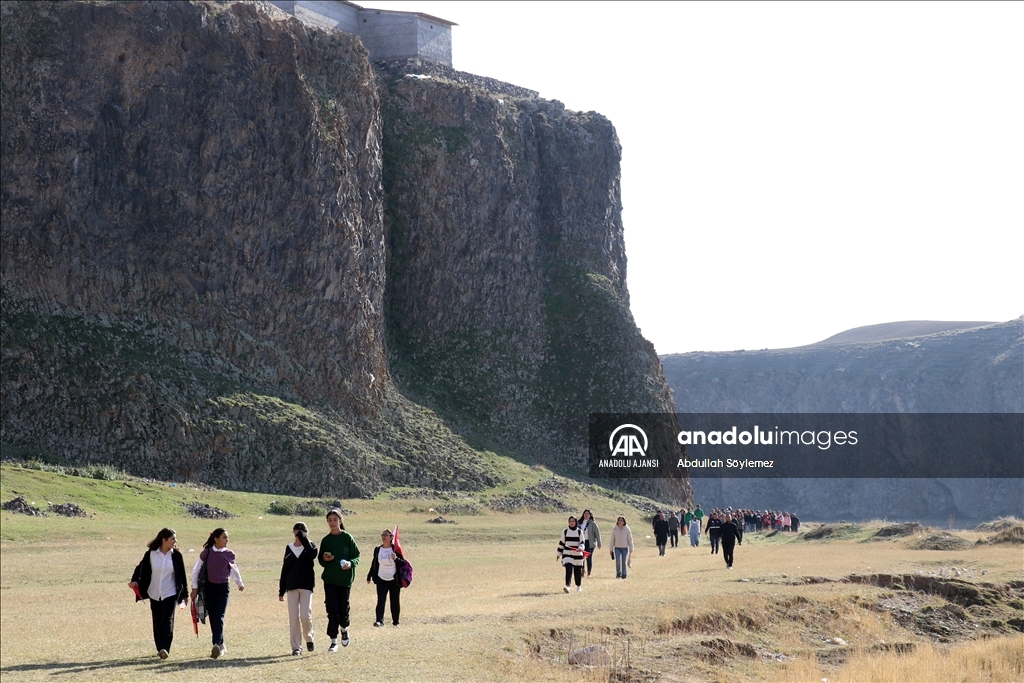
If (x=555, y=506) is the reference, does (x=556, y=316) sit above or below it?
above

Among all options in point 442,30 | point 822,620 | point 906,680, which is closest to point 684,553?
point 822,620

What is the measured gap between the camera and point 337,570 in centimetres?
1833

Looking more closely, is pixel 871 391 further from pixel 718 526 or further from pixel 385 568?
pixel 385 568

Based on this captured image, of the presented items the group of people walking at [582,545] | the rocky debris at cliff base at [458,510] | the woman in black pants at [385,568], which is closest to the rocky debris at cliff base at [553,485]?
the rocky debris at cliff base at [458,510]

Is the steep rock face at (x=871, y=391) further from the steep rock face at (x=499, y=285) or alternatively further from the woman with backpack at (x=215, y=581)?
the woman with backpack at (x=215, y=581)

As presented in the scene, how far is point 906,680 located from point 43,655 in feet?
46.8

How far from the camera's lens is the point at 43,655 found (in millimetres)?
19766

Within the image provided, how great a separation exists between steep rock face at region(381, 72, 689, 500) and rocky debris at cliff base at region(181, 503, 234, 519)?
118 feet

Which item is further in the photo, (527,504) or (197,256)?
(197,256)

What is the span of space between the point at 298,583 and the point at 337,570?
2.00 feet

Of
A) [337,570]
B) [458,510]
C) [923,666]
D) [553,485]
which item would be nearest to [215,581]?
[337,570]

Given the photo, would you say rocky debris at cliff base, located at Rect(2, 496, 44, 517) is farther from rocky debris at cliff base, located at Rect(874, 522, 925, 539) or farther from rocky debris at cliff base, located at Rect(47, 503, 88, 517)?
rocky debris at cliff base, located at Rect(874, 522, 925, 539)

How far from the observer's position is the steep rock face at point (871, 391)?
14250cm

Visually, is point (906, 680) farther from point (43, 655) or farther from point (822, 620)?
point (43, 655)
